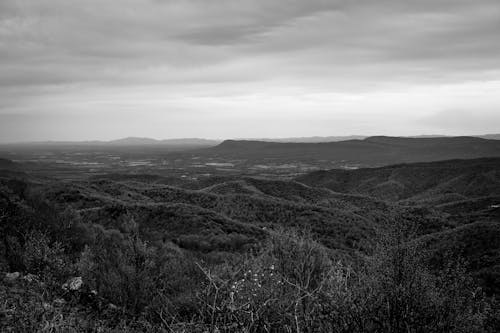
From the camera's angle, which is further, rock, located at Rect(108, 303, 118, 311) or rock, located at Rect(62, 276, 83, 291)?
rock, located at Rect(62, 276, 83, 291)

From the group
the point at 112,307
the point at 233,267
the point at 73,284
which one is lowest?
the point at 233,267

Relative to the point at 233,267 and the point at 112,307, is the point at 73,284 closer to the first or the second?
the point at 112,307

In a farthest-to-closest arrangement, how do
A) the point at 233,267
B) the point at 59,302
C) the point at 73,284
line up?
1. the point at 233,267
2. the point at 73,284
3. the point at 59,302

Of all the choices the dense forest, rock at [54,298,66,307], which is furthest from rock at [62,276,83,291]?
rock at [54,298,66,307]

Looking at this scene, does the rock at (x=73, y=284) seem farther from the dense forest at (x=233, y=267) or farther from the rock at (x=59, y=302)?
the rock at (x=59, y=302)

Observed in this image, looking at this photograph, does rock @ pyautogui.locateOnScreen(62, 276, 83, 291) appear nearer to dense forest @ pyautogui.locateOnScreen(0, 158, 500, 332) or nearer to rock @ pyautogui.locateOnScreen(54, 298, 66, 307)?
dense forest @ pyautogui.locateOnScreen(0, 158, 500, 332)

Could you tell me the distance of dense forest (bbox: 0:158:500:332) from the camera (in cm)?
452

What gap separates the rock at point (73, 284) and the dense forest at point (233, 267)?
6cm

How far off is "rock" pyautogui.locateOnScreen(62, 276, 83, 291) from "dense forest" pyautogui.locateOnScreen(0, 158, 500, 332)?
6 centimetres

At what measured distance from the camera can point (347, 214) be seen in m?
35.9

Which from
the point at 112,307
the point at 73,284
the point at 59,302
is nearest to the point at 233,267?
the point at 112,307

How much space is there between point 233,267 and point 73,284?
16.0 feet

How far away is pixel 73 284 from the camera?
26.4 feet

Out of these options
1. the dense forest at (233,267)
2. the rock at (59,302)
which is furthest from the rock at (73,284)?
the rock at (59,302)
